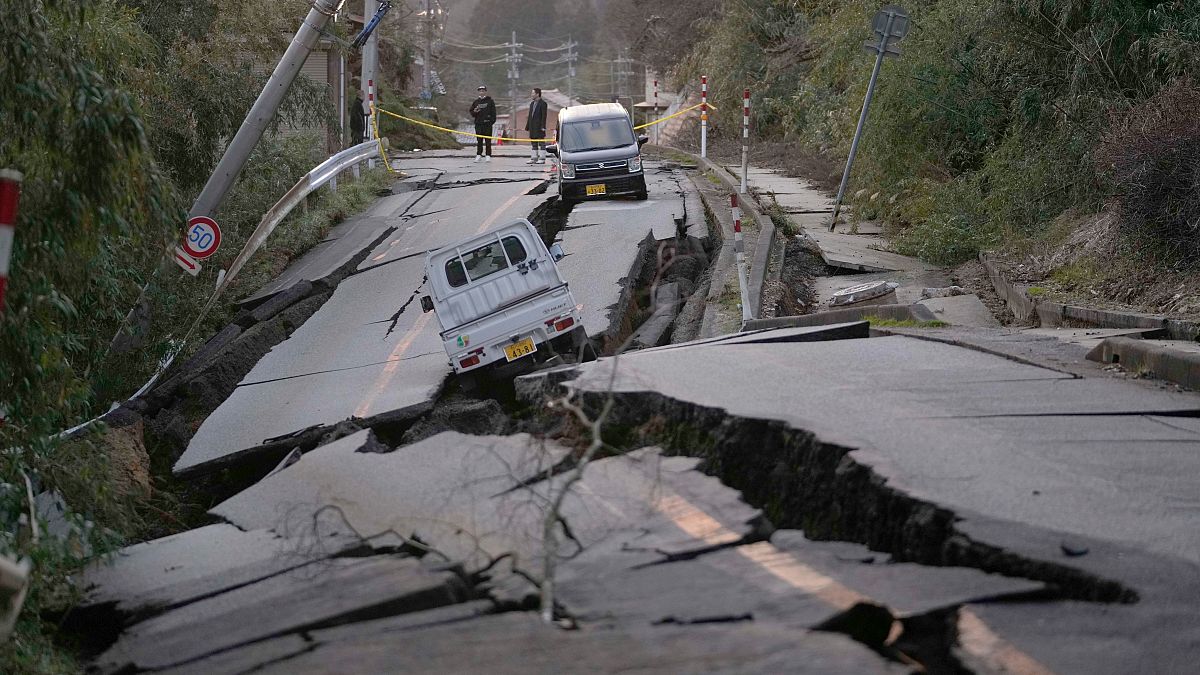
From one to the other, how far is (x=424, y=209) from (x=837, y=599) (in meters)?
18.6

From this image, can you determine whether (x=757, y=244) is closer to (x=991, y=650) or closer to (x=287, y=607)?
(x=287, y=607)

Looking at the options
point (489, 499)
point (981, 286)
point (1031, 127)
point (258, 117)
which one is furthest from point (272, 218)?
point (489, 499)

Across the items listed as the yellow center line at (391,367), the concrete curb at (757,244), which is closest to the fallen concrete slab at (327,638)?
the yellow center line at (391,367)

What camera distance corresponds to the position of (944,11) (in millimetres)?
19516

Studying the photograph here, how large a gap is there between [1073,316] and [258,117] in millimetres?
9836

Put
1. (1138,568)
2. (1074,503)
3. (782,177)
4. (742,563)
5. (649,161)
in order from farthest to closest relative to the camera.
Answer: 1. (649,161)
2. (782,177)
3. (1074,503)
4. (742,563)
5. (1138,568)

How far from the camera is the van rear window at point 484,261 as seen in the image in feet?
40.3

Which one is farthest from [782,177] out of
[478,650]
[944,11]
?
[478,650]

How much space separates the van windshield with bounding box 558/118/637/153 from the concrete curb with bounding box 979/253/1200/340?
10.3 metres

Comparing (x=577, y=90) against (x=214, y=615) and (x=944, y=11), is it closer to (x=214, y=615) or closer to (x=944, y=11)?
(x=944, y=11)

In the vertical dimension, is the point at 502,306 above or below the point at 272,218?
below

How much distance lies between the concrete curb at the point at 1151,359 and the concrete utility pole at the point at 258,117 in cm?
994

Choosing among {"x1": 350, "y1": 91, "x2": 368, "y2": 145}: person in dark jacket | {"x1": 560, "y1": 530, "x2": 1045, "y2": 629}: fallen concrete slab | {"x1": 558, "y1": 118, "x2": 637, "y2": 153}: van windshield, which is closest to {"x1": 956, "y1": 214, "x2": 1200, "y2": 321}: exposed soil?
{"x1": 560, "y1": 530, "x2": 1045, "y2": 629}: fallen concrete slab

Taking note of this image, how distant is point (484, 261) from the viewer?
12.4 metres
